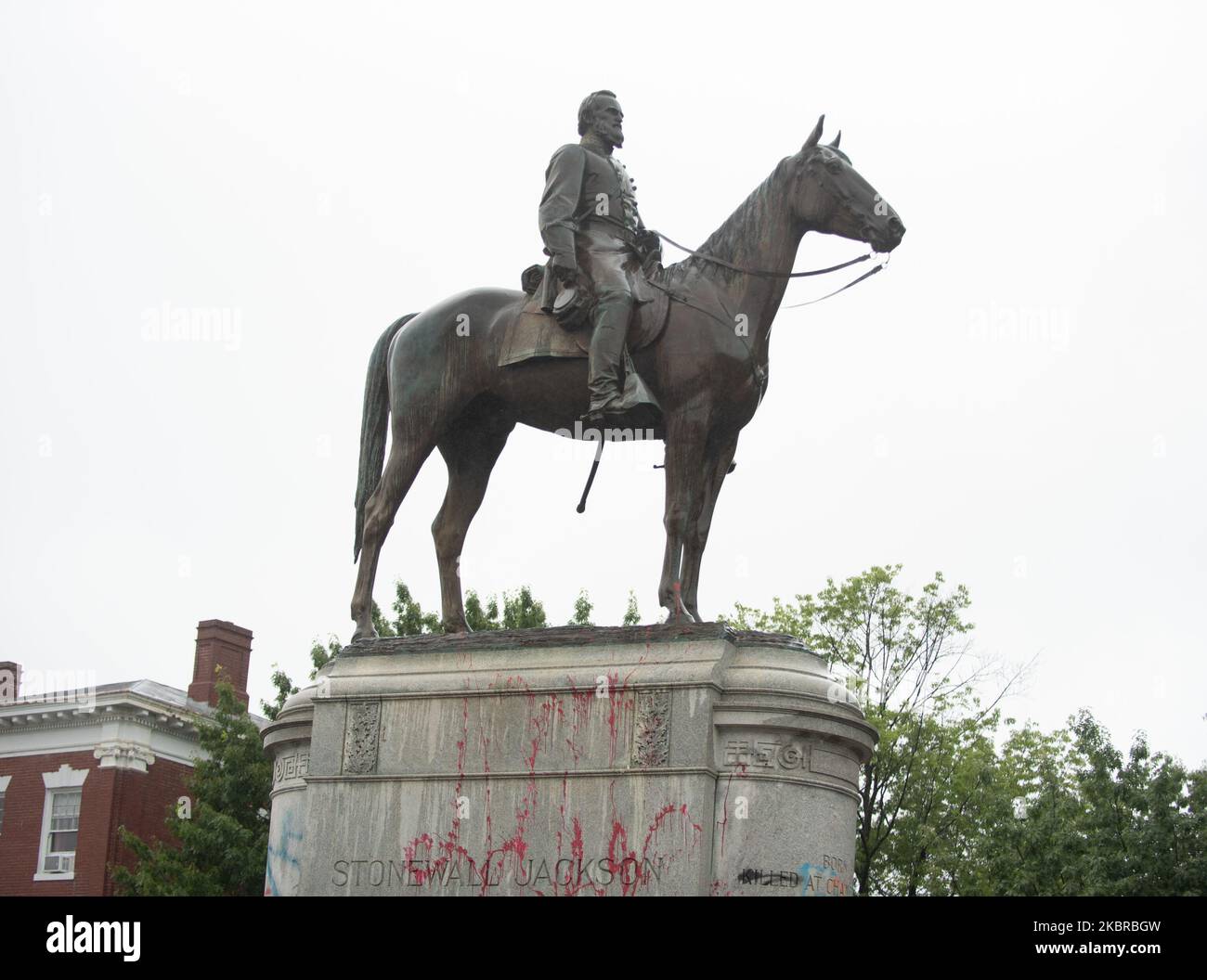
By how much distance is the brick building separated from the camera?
137 feet

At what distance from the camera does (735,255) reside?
550 inches

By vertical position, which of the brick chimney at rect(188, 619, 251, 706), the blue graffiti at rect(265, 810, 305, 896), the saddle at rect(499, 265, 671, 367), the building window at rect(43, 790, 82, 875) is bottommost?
the blue graffiti at rect(265, 810, 305, 896)

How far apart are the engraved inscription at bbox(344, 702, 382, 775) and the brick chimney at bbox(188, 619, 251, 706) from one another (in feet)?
107

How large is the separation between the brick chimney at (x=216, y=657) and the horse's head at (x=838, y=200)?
1344 inches

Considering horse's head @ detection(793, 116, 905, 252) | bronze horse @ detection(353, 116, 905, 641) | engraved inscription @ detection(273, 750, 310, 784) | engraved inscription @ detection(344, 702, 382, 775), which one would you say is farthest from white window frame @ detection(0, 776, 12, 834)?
horse's head @ detection(793, 116, 905, 252)

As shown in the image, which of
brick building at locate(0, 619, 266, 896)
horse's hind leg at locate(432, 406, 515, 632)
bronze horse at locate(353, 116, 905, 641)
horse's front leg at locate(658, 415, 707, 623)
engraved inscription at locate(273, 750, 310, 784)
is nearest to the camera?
horse's front leg at locate(658, 415, 707, 623)

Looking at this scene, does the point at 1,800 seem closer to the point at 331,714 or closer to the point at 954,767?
the point at 954,767

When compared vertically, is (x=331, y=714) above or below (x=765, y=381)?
below

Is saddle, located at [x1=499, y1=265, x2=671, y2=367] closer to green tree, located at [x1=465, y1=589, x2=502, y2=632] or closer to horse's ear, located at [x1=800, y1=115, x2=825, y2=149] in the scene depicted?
horse's ear, located at [x1=800, y1=115, x2=825, y2=149]

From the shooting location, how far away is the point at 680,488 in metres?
13.4

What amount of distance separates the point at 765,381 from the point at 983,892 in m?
23.8

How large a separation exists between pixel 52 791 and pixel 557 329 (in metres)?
33.8

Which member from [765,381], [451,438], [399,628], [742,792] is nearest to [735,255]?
[765,381]
